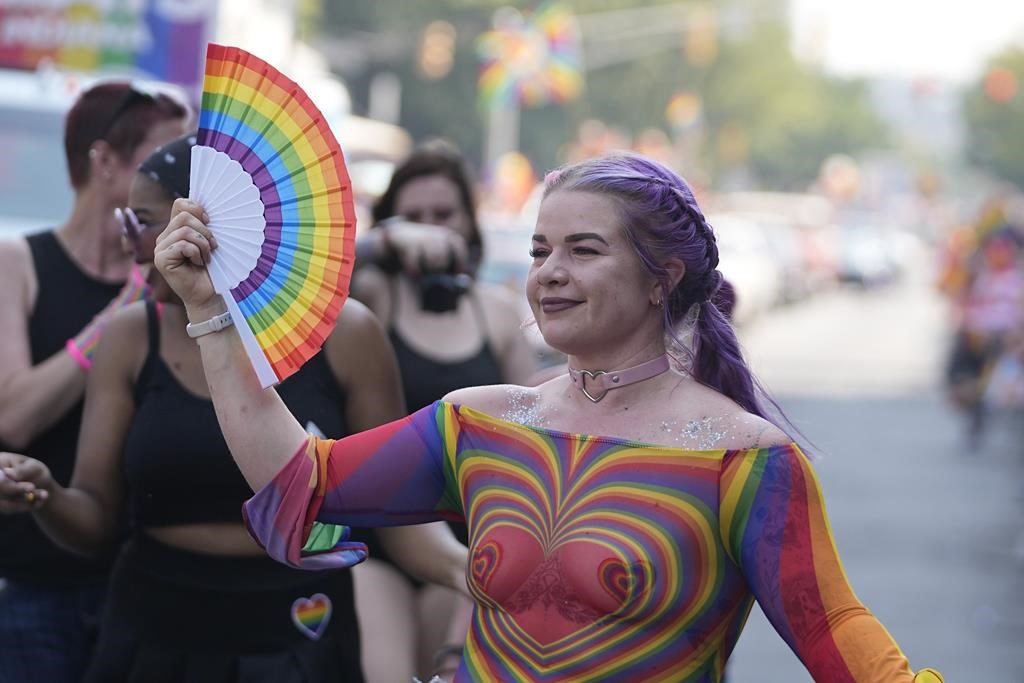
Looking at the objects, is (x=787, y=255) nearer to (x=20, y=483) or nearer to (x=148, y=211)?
(x=148, y=211)

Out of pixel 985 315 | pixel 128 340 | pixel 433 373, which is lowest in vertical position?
pixel 985 315

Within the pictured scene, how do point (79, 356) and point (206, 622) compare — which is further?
point (79, 356)

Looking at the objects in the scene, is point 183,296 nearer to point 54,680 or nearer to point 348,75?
point 54,680

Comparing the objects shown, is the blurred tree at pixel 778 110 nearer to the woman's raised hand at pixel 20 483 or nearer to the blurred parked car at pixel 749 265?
the blurred parked car at pixel 749 265

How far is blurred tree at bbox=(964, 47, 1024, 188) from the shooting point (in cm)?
7456

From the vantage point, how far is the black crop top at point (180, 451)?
10.0ft

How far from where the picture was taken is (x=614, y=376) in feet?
8.54

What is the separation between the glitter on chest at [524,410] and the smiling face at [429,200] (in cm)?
241

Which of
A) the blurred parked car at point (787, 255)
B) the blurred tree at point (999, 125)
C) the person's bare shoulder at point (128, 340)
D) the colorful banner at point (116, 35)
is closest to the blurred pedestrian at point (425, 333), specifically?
the person's bare shoulder at point (128, 340)

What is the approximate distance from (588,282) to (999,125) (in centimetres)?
7851

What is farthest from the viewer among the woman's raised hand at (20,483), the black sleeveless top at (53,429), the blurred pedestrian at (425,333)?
the blurred pedestrian at (425,333)

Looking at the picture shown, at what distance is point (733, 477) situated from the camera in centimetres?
241

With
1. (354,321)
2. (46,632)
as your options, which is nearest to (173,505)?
(354,321)

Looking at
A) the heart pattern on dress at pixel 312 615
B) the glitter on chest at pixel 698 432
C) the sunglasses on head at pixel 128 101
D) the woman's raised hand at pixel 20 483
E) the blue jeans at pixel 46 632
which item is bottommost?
the blue jeans at pixel 46 632
